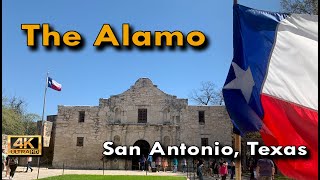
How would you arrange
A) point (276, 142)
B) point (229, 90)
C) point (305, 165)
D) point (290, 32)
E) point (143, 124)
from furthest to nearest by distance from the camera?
point (143, 124) → point (229, 90) → point (290, 32) → point (276, 142) → point (305, 165)

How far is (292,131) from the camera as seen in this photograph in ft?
18.5

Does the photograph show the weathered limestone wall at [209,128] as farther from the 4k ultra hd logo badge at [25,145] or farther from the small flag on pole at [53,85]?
the 4k ultra hd logo badge at [25,145]

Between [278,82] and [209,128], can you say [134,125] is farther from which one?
[278,82]

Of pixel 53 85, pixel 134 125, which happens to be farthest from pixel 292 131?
Answer: pixel 134 125

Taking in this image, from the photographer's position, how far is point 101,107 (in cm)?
3700

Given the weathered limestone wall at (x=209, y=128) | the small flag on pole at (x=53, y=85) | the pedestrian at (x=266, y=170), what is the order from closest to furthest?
the pedestrian at (x=266, y=170), the small flag on pole at (x=53, y=85), the weathered limestone wall at (x=209, y=128)

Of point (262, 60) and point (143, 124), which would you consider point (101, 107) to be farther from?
point (262, 60)

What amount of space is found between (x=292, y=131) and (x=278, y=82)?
0.82 metres

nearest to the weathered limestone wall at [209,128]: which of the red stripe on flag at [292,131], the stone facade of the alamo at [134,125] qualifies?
the stone facade of the alamo at [134,125]

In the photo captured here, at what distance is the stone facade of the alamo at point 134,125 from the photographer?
117 ft

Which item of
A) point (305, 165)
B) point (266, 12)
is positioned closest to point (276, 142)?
point (305, 165)

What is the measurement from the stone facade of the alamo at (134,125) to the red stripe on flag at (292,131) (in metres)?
29.8

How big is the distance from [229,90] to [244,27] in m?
1.10

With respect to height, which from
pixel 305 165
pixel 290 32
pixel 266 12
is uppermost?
pixel 266 12
